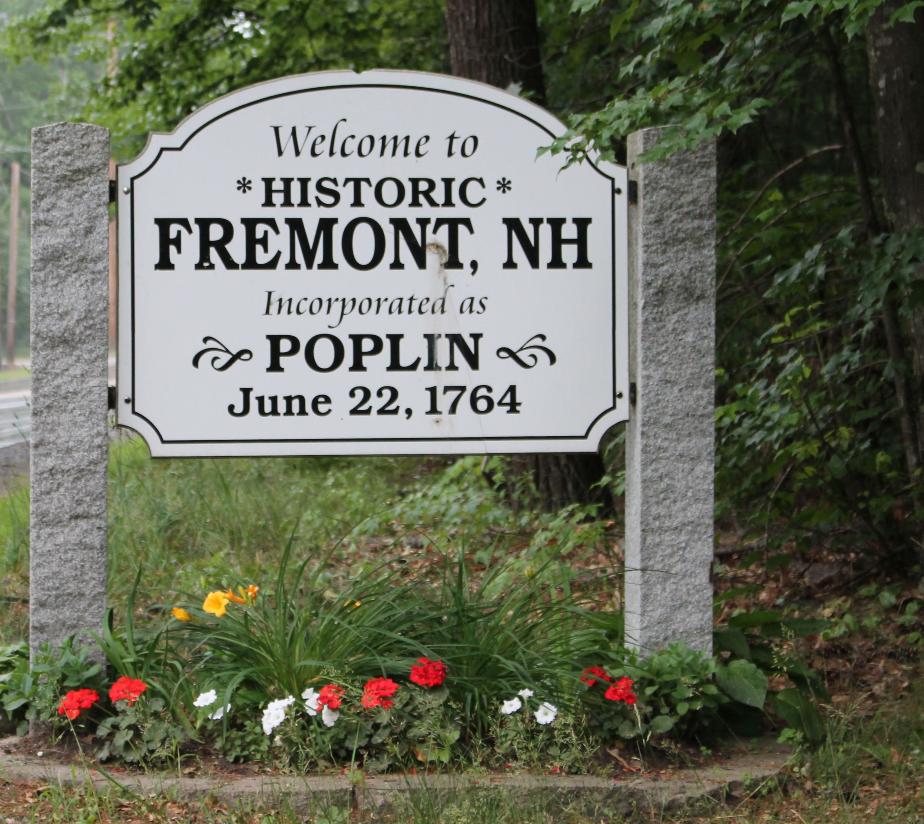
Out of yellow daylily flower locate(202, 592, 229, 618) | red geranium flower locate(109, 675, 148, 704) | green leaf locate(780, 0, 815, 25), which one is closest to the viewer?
green leaf locate(780, 0, 815, 25)

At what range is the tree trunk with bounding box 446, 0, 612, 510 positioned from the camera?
25.2 ft

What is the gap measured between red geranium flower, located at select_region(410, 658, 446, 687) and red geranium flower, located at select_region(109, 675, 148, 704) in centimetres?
89

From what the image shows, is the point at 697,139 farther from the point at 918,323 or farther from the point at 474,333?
the point at 918,323

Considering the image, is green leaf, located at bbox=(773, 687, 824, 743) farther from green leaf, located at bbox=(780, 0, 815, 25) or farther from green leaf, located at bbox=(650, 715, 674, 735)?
green leaf, located at bbox=(780, 0, 815, 25)

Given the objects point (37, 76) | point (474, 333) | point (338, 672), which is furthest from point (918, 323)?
point (37, 76)

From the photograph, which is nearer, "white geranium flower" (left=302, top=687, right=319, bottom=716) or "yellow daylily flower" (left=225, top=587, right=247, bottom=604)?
"white geranium flower" (left=302, top=687, right=319, bottom=716)

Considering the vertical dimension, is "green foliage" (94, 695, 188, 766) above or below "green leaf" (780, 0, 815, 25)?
below

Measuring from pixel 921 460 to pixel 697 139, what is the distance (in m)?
2.31

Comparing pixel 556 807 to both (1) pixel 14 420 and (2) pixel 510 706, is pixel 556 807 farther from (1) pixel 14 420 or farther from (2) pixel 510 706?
(1) pixel 14 420

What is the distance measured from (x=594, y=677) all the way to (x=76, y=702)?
1.72 metres

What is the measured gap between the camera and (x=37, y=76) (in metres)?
59.9

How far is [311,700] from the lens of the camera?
3848 millimetres

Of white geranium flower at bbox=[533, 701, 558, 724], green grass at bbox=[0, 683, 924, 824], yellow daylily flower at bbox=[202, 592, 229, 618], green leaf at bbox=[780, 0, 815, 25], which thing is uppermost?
green leaf at bbox=[780, 0, 815, 25]

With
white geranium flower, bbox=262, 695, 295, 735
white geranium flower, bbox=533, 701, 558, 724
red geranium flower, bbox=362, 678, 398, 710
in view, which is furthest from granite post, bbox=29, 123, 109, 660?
white geranium flower, bbox=533, 701, 558, 724
